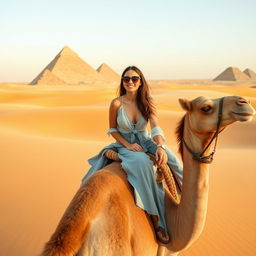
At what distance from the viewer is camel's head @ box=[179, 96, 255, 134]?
2.43 m

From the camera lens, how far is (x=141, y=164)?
9.71 feet

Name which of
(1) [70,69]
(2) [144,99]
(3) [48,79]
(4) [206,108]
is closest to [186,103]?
(4) [206,108]

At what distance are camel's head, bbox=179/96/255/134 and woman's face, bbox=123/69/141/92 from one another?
868 mm

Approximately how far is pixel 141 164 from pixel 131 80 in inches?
38.5

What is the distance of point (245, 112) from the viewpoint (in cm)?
239

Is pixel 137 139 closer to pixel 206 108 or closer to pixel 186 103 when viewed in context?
pixel 186 103

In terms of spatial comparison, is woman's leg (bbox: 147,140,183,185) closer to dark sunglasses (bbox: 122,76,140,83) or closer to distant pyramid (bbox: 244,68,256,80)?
dark sunglasses (bbox: 122,76,140,83)

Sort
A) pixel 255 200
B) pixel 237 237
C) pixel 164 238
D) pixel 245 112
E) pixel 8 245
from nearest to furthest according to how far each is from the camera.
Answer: pixel 245 112, pixel 164 238, pixel 8 245, pixel 237 237, pixel 255 200

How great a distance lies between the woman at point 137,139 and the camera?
9.74 feet

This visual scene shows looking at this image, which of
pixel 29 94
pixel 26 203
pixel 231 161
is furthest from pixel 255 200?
pixel 29 94

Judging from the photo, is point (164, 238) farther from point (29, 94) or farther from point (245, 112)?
point (29, 94)

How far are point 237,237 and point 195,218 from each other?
319 cm

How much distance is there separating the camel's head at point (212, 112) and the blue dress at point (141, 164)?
0.58 metres

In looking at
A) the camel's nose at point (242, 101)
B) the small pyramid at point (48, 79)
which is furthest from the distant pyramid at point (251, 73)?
the camel's nose at point (242, 101)
